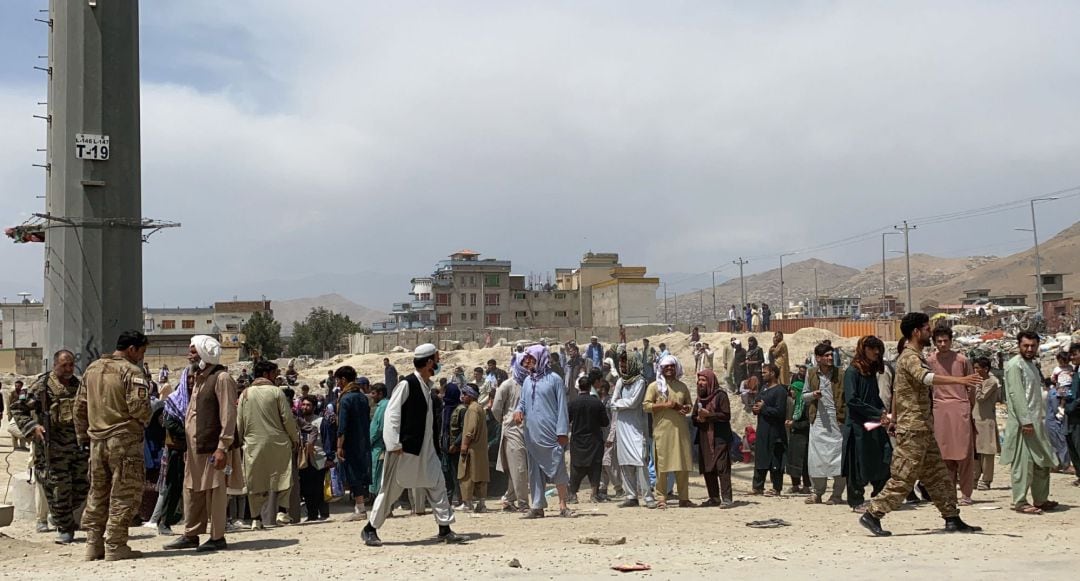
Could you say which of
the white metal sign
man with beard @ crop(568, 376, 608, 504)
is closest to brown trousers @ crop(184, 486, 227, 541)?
man with beard @ crop(568, 376, 608, 504)

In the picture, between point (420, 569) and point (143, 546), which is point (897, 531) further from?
point (143, 546)

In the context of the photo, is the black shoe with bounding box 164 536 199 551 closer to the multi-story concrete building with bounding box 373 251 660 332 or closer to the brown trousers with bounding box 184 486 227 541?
the brown trousers with bounding box 184 486 227 541

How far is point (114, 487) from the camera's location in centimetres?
712

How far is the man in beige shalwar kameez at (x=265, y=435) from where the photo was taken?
9.22m

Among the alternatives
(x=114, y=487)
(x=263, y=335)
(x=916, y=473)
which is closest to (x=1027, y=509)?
(x=916, y=473)

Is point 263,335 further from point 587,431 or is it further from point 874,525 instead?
point 874,525

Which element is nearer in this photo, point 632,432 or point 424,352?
point 424,352

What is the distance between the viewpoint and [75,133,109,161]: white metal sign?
42.4 ft

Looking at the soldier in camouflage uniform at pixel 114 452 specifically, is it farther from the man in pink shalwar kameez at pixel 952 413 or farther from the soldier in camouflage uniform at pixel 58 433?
the man in pink shalwar kameez at pixel 952 413

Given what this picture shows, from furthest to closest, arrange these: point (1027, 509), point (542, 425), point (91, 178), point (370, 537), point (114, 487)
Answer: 1. point (91, 178)
2. point (542, 425)
3. point (1027, 509)
4. point (370, 537)
5. point (114, 487)

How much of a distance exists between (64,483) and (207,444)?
1.76 metres

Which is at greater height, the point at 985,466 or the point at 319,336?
the point at 319,336

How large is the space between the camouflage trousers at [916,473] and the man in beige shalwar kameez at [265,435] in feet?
16.9

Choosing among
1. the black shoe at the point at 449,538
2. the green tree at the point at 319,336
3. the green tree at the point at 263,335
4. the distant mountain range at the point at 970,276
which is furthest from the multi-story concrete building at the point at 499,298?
the black shoe at the point at 449,538
